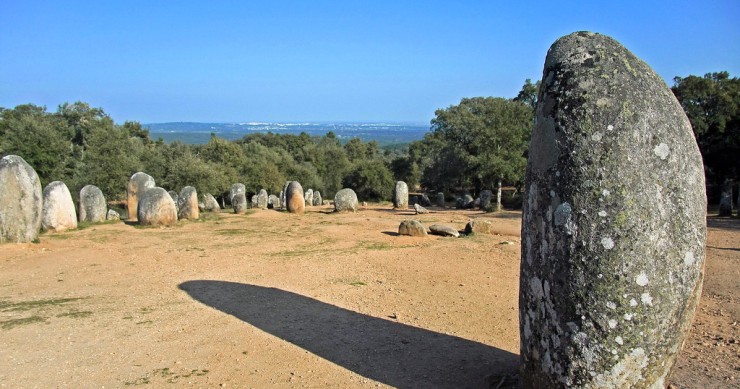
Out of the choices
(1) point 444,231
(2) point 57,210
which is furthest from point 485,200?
(2) point 57,210

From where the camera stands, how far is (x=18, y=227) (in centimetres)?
1373

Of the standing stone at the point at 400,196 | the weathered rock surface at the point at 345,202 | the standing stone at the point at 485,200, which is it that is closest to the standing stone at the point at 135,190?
the weathered rock surface at the point at 345,202

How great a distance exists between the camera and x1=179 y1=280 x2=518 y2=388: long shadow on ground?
17.9 ft

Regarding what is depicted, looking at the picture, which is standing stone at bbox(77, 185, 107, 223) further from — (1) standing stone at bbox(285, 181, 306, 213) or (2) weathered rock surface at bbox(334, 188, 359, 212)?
(2) weathered rock surface at bbox(334, 188, 359, 212)

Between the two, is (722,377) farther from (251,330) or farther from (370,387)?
(251,330)

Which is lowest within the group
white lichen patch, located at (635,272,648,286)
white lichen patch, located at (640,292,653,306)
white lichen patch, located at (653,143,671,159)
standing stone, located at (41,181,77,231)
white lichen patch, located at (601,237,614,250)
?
standing stone, located at (41,181,77,231)

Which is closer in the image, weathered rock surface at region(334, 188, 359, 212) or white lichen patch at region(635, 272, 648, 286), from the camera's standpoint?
white lichen patch at region(635, 272, 648, 286)

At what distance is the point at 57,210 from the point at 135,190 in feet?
16.6

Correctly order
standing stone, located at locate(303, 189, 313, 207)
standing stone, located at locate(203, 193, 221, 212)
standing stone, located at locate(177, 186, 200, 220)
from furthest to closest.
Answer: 1. standing stone, located at locate(303, 189, 313, 207)
2. standing stone, located at locate(203, 193, 221, 212)
3. standing stone, located at locate(177, 186, 200, 220)

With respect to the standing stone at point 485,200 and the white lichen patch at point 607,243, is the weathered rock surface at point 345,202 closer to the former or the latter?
the standing stone at point 485,200

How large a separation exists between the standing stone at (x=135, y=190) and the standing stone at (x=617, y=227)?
69.9 feet

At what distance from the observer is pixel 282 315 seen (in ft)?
25.3

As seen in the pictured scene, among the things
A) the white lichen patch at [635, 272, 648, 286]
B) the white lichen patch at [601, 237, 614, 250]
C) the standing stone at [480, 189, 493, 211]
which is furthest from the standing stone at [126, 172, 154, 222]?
the white lichen patch at [635, 272, 648, 286]

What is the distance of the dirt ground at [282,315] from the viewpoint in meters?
5.57
